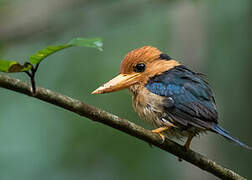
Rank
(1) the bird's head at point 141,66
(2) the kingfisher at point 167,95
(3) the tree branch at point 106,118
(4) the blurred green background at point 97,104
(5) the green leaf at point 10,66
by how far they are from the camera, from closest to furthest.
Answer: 1. (5) the green leaf at point 10,66
2. (3) the tree branch at point 106,118
3. (2) the kingfisher at point 167,95
4. (1) the bird's head at point 141,66
5. (4) the blurred green background at point 97,104

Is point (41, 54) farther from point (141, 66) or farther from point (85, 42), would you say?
point (141, 66)

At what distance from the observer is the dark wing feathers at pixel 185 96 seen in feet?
10.8

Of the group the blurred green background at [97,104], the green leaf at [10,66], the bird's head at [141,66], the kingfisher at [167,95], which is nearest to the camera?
the green leaf at [10,66]

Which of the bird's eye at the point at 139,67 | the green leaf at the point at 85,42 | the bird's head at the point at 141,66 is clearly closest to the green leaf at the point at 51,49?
the green leaf at the point at 85,42

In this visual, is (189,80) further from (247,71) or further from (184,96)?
(247,71)

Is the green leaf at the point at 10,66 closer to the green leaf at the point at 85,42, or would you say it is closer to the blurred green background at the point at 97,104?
the green leaf at the point at 85,42

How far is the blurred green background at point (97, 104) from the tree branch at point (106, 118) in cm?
254

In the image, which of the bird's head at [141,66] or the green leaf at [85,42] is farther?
the bird's head at [141,66]

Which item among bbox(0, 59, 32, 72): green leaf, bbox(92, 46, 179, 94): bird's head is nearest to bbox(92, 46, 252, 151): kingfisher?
bbox(92, 46, 179, 94): bird's head

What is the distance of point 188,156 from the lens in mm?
2945

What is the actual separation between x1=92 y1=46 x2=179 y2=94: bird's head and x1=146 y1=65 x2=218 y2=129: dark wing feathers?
0.08 meters

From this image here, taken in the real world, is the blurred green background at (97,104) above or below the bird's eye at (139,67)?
below

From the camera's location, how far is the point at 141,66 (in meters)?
3.83

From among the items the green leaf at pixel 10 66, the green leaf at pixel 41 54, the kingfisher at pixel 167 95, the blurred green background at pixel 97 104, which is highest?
the green leaf at pixel 41 54
